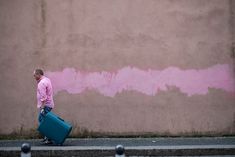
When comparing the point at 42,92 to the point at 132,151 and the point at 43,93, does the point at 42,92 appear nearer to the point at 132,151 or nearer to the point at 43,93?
the point at 43,93

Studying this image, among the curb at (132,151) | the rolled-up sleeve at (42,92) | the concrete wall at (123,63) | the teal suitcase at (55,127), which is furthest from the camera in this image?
the concrete wall at (123,63)

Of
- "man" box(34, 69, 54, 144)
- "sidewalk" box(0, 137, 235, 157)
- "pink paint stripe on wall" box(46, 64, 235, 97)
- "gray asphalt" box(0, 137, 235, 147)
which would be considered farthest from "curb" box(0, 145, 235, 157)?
"pink paint stripe on wall" box(46, 64, 235, 97)

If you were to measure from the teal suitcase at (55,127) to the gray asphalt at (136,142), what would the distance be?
1.47 feet

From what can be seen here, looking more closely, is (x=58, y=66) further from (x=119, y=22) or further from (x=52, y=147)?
(x=52, y=147)

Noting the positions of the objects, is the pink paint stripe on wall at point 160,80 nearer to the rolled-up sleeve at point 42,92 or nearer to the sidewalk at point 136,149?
the rolled-up sleeve at point 42,92

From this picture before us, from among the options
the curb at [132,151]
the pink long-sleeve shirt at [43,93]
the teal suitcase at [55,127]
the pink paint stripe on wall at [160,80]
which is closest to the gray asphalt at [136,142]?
the teal suitcase at [55,127]

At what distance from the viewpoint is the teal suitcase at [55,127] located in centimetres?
1013

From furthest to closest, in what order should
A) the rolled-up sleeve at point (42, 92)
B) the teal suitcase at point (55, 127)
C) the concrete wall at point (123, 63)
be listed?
the concrete wall at point (123, 63), the rolled-up sleeve at point (42, 92), the teal suitcase at point (55, 127)

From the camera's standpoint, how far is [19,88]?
12062 mm

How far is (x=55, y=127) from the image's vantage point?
10.2 meters

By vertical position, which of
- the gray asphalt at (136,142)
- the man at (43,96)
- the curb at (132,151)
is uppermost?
the man at (43,96)

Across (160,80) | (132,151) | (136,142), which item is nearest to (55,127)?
(132,151)

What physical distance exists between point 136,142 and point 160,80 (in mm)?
1900

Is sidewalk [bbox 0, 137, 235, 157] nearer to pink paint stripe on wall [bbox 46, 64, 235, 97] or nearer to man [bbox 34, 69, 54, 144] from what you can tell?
man [bbox 34, 69, 54, 144]
